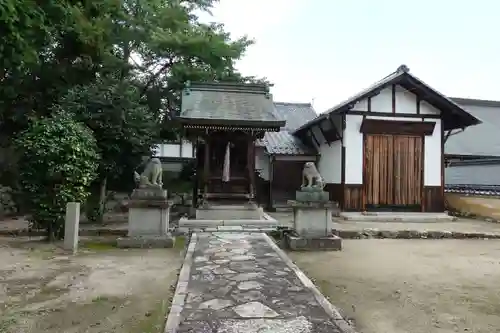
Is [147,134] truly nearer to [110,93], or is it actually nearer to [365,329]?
[110,93]

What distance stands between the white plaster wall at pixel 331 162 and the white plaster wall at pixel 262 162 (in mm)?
2501

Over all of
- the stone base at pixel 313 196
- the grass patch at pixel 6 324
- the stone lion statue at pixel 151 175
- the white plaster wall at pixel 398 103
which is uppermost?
the white plaster wall at pixel 398 103

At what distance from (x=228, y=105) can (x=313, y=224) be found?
6.21 meters

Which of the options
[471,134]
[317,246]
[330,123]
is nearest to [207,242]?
[317,246]

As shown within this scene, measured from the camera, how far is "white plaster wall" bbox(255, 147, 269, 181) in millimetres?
17172

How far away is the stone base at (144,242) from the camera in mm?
8133

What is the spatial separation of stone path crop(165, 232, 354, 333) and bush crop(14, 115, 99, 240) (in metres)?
3.45

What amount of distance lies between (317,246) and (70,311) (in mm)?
5257

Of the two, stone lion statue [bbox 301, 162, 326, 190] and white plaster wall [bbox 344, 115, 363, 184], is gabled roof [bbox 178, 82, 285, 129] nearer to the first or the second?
white plaster wall [bbox 344, 115, 363, 184]

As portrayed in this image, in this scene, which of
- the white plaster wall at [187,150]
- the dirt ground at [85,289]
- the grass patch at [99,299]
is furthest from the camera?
the white plaster wall at [187,150]

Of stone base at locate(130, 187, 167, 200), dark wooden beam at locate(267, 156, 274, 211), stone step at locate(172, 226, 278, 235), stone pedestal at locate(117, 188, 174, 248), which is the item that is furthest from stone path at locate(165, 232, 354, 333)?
dark wooden beam at locate(267, 156, 274, 211)

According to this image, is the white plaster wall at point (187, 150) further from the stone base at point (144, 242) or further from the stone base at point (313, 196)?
the stone base at point (313, 196)

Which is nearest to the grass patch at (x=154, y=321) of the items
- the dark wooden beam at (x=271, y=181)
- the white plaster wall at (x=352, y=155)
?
the white plaster wall at (x=352, y=155)

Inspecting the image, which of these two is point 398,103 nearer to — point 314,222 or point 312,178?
point 312,178
